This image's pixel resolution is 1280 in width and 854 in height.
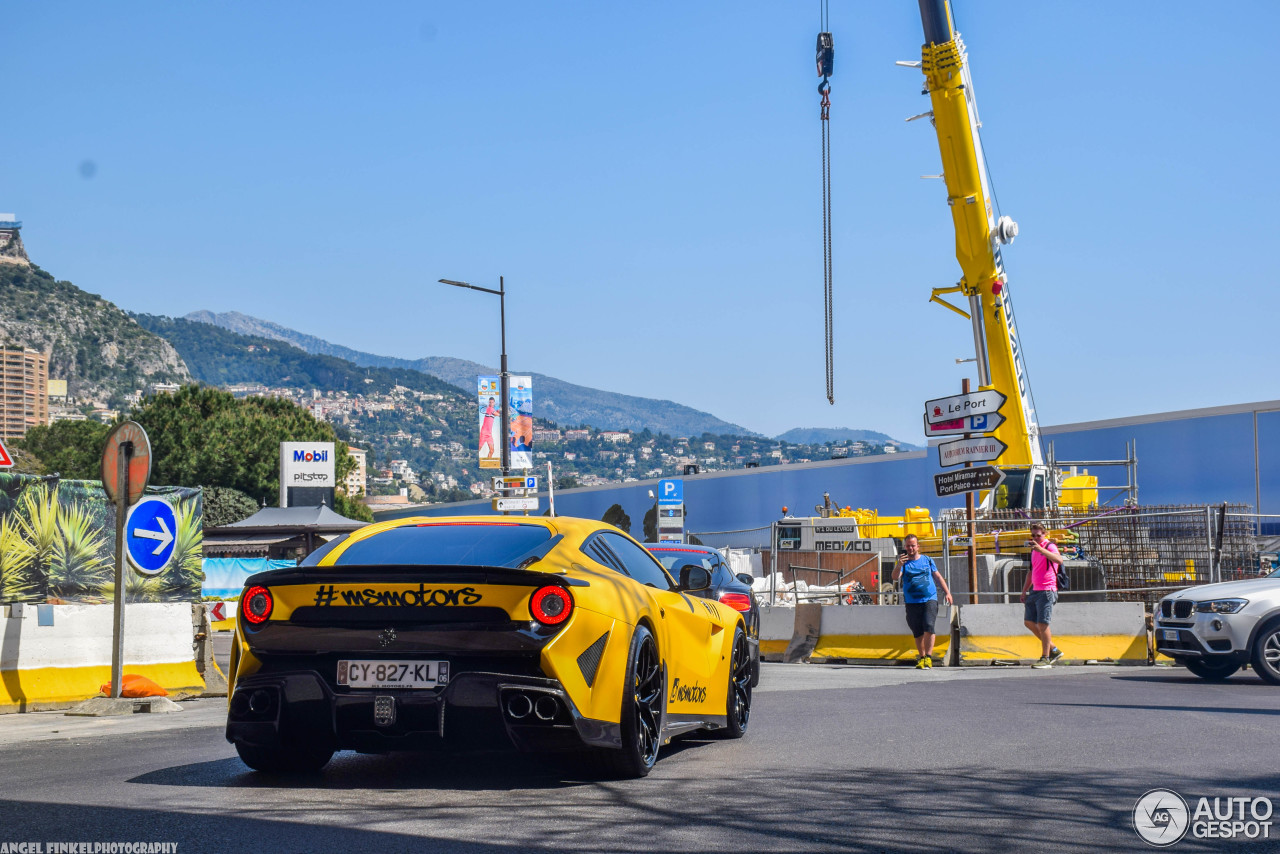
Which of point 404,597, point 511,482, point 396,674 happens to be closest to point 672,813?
point 396,674

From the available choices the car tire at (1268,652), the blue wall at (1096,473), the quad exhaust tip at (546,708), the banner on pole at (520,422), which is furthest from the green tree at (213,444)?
the quad exhaust tip at (546,708)

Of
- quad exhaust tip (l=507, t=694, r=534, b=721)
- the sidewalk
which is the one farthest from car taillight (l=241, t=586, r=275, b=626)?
the sidewalk

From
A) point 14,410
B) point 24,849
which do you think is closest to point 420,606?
point 24,849

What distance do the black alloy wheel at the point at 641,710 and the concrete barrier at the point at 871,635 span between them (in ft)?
37.5

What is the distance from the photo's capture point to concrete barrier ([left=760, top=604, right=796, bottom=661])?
64.2 ft

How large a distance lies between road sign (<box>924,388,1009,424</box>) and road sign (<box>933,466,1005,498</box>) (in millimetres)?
1485

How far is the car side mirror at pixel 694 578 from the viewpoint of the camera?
7.44 m

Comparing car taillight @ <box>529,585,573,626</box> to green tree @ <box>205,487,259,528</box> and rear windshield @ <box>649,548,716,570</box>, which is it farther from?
green tree @ <box>205,487,259,528</box>

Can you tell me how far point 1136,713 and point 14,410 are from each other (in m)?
202

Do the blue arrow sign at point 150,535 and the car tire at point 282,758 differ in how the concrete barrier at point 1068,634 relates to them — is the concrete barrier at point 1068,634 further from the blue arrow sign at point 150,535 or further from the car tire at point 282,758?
the car tire at point 282,758

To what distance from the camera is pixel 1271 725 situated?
8.98 meters

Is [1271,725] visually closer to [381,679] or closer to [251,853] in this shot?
[381,679]

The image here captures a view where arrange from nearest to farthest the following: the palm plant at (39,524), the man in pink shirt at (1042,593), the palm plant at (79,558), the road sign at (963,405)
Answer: the palm plant at (39,524), the palm plant at (79,558), the man in pink shirt at (1042,593), the road sign at (963,405)

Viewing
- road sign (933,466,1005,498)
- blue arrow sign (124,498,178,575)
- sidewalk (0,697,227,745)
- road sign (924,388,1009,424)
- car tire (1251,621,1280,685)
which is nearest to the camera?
sidewalk (0,697,227,745)
